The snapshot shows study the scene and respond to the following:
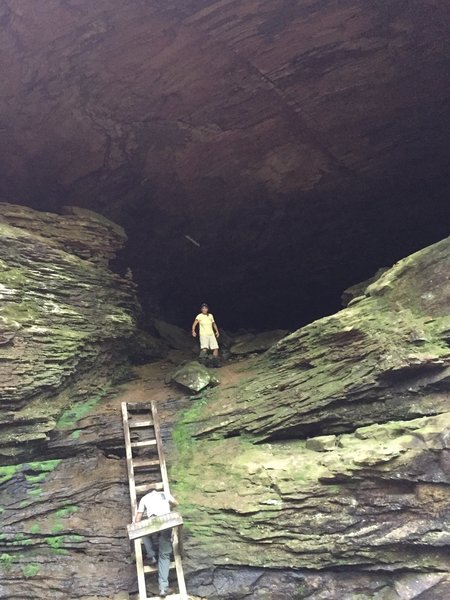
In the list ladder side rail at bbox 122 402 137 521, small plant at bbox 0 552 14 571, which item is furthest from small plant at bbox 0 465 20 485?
ladder side rail at bbox 122 402 137 521

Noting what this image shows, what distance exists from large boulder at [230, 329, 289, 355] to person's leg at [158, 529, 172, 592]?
282 inches

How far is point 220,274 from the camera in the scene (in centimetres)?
1800

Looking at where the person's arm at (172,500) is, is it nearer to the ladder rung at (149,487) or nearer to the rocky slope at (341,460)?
the rocky slope at (341,460)

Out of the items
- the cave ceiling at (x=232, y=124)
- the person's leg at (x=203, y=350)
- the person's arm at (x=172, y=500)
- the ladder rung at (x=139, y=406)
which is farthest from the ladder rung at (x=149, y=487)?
the cave ceiling at (x=232, y=124)

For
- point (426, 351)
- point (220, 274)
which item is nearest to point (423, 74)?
point (426, 351)

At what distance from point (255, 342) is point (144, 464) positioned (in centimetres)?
668

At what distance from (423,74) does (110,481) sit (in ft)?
40.2

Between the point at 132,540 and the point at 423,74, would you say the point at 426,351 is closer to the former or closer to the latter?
the point at 132,540

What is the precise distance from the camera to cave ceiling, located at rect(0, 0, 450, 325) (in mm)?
10719

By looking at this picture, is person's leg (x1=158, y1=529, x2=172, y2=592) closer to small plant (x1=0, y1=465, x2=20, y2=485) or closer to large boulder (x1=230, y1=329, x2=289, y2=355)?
small plant (x1=0, y1=465, x2=20, y2=485)

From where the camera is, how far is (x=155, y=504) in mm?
7594

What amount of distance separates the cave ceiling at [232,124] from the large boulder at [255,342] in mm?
3565

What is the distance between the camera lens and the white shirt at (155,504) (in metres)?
7.50

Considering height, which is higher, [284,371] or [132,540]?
[284,371]
